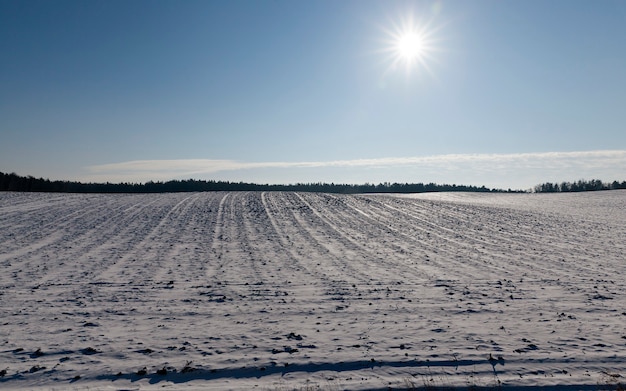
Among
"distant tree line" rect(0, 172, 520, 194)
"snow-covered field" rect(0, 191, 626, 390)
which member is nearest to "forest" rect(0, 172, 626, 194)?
"distant tree line" rect(0, 172, 520, 194)

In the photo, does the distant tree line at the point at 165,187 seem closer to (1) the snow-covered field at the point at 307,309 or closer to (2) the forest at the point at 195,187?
(2) the forest at the point at 195,187

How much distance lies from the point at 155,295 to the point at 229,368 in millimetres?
5945

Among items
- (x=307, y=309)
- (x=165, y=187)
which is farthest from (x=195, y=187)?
(x=307, y=309)

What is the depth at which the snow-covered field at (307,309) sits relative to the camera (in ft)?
25.3

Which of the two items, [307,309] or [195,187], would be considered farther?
[195,187]

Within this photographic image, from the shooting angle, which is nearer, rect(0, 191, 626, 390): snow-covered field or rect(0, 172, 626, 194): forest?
rect(0, 191, 626, 390): snow-covered field

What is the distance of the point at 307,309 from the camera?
458 inches

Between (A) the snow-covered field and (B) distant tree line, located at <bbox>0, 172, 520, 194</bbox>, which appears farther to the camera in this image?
(B) distant tree line, located at <bbox>0, 172, 520, 194</bbox>

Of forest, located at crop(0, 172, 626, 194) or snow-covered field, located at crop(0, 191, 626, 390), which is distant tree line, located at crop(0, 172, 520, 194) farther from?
snow-covered field, located at crop(0, 191, 626, 390)

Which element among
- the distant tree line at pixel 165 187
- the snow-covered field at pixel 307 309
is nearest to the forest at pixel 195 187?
the distant tree line at pixel 165 187

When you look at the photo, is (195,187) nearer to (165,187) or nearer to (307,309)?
(165,187)

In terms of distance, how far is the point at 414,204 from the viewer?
43.9 meters

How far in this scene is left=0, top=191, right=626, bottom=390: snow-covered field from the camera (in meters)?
7.70

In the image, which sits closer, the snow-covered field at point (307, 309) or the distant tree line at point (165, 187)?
the snow-covered field at point (307, 309)
